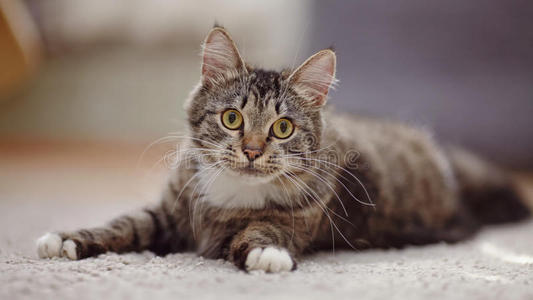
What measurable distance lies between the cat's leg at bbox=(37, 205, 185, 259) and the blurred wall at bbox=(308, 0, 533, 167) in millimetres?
1874

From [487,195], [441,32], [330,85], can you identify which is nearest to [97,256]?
[330,85]

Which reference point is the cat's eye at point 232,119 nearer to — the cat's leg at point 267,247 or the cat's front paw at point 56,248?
the cat's leg at point 267,247

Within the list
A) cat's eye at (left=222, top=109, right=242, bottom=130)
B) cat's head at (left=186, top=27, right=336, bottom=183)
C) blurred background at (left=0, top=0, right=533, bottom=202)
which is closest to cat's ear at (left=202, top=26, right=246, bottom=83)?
cat's head at (left=186, top=27, right=336, bottom=183)

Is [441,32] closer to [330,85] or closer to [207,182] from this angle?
[330,85]

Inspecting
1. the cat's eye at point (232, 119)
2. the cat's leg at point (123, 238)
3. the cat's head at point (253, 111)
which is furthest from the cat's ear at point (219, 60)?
the cat's leg at point (123, 238)

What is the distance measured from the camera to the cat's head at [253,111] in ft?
4.23

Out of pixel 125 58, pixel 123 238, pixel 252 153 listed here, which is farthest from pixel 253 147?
pixel 125 58

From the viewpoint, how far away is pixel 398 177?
176 centimetres

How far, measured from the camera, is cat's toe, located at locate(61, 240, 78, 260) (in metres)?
1.21

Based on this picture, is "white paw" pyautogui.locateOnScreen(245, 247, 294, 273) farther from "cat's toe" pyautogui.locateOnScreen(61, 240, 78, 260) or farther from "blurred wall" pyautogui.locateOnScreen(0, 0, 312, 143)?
"blurred wall" pyautogui.locateOnScreen(0, 0, 312, 143)

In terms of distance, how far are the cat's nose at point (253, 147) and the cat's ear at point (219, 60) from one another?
0.27 m

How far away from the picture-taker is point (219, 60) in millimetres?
1460

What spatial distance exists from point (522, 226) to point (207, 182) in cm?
144

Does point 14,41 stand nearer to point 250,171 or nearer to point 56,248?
point 56,248
